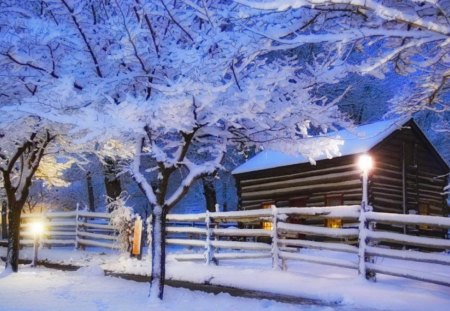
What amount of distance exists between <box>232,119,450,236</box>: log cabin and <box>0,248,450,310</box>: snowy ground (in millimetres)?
7720

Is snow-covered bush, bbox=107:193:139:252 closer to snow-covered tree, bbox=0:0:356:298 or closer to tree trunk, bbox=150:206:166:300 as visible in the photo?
snow-covered tree, bbox=0:0:356:298

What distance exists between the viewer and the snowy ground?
23.4 ft

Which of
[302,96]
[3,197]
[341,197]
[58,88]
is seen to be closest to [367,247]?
[302,96]

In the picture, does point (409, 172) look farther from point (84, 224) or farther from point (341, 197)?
point (84, 224)

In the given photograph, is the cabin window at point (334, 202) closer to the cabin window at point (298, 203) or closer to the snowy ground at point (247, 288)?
the cabin window at point (298, 203)

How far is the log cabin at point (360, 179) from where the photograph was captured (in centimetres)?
1830

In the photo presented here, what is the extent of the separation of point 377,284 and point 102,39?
653 centimetres

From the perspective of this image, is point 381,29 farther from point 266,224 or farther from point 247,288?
point 266,224

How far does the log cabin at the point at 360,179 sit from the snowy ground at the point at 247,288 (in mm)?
7720

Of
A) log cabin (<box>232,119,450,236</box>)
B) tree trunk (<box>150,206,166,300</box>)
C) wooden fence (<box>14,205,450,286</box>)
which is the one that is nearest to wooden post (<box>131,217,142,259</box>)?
wooden fence (<box>14,205,450,286</box>)

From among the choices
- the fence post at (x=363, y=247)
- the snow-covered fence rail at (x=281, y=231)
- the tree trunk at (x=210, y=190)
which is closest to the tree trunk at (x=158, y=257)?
the snow-covered fence rail at (x=281, y=231)

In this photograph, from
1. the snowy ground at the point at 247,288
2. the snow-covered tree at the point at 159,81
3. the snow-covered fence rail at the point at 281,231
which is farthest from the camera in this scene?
the snow-covered fence rail at the point at 281,231

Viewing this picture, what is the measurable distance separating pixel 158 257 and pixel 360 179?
38.5ft

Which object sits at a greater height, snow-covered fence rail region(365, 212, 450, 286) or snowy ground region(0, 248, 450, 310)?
snow-covered fence rail region(365, 212, 450, 286)
